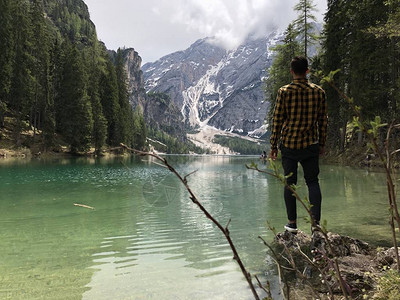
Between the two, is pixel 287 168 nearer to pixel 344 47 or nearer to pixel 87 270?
pixel 87 270

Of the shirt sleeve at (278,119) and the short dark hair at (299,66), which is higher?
the short dark hair at (299,66)

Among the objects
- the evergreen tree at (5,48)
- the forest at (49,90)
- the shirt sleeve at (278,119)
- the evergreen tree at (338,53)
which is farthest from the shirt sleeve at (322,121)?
the evergreen tree at (5,48)

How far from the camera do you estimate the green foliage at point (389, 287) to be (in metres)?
2.42

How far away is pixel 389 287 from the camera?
255cm

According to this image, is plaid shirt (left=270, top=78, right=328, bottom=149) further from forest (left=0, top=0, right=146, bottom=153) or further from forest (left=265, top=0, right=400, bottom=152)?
forest (left=0, top=0, right=146, bottom=153)

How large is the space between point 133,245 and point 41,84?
5113cm

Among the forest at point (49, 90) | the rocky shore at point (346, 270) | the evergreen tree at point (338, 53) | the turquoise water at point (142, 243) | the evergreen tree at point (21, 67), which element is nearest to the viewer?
the rocky shore at point (346, 270)

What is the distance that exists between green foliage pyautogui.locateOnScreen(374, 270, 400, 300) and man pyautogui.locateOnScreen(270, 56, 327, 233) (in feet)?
4.06


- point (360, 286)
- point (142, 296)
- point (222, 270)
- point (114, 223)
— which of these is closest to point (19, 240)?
point (114, 223)

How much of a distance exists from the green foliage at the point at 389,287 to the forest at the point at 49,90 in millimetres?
37477

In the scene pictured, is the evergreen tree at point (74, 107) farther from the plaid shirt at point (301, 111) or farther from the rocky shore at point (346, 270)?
the rocky shore at point (346, 270)

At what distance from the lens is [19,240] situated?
17.0 feet

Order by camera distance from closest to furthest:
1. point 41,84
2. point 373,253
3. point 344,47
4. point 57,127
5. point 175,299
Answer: point 175,299
point 373,253
point 344,47
point 41,84
point 57,127

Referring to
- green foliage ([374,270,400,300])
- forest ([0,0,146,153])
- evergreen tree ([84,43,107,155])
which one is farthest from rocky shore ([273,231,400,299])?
evergreen tree ([84,43,107,155])
